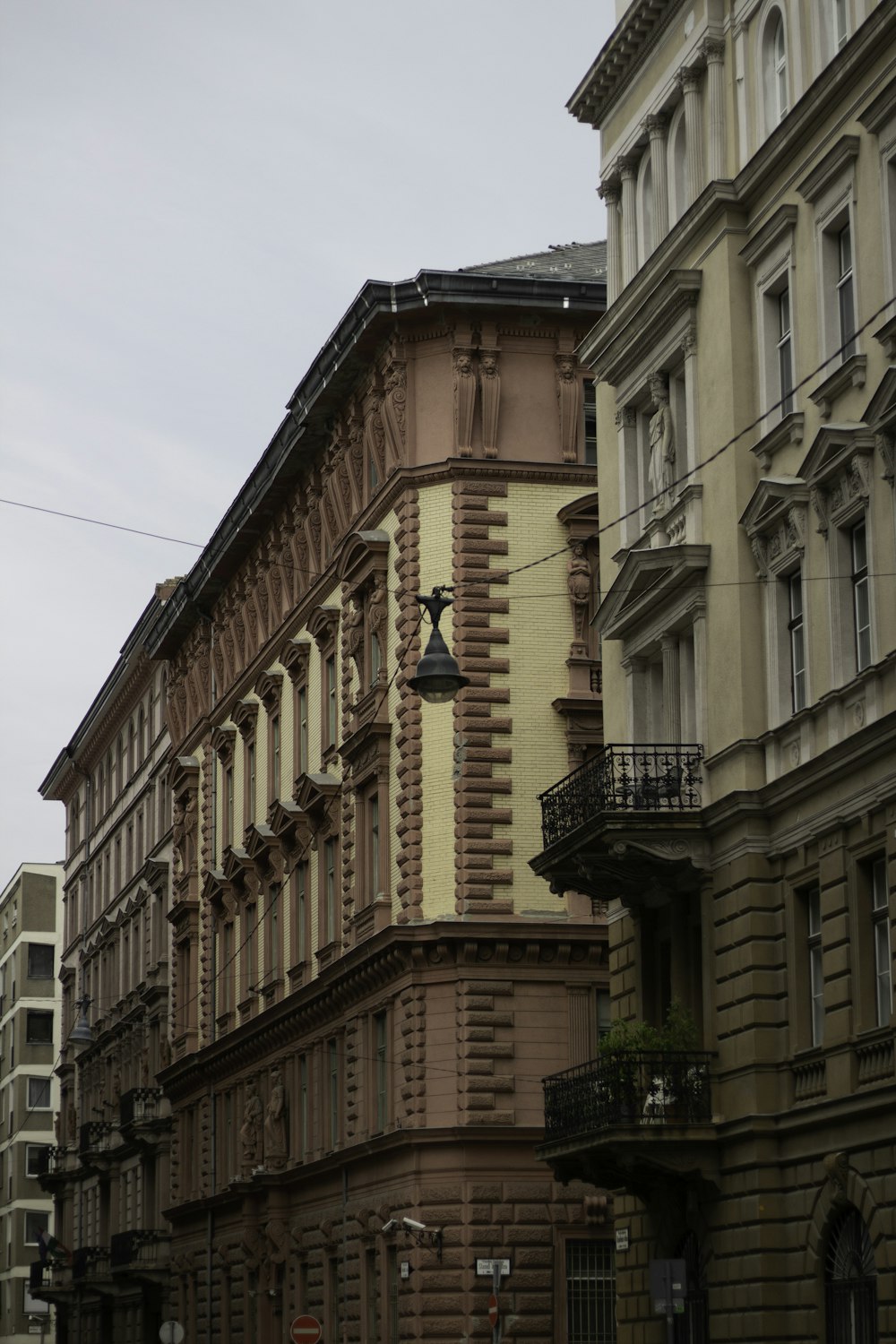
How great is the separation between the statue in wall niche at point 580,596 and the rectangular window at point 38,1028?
270ft

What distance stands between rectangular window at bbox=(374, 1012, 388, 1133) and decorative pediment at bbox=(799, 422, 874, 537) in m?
19.9

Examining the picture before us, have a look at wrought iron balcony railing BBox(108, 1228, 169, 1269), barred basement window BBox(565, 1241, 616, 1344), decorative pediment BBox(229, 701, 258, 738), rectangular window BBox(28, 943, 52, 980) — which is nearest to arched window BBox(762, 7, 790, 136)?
barred basement window BBox(565, 1241, 616, 1344)

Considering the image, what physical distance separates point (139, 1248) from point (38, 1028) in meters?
52.7

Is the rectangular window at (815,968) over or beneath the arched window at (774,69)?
beneath

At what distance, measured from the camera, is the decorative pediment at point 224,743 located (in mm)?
63500

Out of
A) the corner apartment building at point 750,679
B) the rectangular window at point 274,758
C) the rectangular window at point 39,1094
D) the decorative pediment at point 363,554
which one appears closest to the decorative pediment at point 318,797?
the rectangular window at point 274,758

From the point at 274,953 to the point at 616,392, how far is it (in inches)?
915

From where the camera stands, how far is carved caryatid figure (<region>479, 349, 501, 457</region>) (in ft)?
154

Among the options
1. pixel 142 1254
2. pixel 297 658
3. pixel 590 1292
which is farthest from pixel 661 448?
pixel 142 1254

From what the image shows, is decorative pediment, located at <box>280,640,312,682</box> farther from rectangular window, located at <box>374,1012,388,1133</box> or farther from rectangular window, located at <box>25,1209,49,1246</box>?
rectangular window, located at <box>25,1209,49,1246</box>

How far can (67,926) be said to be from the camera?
98625mm

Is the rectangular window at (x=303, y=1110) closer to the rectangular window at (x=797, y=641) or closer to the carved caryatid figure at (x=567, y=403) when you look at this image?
the carved caryatid figure at (x=567, y=403)

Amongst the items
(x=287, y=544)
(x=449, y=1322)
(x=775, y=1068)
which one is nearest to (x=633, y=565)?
(x=775, y=1068)

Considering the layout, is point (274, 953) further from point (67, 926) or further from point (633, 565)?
point (67, 926)
